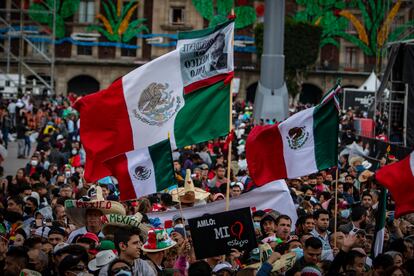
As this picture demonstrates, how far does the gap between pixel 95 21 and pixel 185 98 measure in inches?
2017

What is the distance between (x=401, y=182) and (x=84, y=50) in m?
53.9

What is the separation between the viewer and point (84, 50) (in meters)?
62.6

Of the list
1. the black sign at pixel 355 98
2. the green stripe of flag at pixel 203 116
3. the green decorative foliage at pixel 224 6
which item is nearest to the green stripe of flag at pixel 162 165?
the green stripe of flag at pixel 203 116

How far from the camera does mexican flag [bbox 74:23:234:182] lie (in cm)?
1125

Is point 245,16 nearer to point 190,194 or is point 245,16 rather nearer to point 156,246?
point 190,194

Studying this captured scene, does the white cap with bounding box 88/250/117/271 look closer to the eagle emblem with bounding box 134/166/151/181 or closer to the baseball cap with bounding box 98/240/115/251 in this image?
the baseball cap with bounding box 98/240/115/251

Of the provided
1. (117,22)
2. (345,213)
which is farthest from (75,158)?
(117,22)

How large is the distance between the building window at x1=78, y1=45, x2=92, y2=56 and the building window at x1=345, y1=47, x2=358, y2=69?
15556 mm

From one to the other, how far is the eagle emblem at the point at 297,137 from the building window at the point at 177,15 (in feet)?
171

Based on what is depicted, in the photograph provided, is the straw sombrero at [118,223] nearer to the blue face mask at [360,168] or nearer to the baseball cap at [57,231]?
the baseball cap at [57,231]

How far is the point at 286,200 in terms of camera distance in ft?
42.1

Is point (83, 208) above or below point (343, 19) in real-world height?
below

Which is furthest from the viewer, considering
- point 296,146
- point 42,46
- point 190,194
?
point 42,46

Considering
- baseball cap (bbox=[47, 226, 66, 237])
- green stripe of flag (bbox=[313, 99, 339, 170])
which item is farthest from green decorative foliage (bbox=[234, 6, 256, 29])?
baseball cap (bbox=[47, 226, 66, 237])
